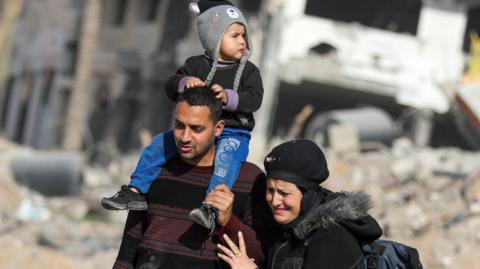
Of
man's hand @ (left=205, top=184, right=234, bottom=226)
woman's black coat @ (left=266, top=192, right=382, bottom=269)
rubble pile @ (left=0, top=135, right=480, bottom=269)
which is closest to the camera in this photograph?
woman's black coat @ (left=266, top=192, right=382, bottom=269)

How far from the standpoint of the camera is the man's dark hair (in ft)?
14.4

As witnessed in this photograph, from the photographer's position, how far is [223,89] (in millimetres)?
4465

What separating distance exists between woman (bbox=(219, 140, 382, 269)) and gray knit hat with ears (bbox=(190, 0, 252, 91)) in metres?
0.52

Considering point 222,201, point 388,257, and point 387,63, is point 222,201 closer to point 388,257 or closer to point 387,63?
point 388,257

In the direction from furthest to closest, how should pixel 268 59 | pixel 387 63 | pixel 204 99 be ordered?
pixel 387 63 < pixel 268 59 < pixel 204 99

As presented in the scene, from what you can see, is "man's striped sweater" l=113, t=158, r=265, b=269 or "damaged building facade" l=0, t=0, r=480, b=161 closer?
"man's striped sweater" l=113, t=158, r=265, b=269

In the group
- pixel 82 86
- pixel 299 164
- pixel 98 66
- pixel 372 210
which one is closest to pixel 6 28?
pixel 98 66

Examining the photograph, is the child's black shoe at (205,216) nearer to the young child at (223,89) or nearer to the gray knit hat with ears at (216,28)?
the young child at (223,89)

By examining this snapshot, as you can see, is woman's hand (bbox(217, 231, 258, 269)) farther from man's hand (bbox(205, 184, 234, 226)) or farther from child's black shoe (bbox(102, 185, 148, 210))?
child's black shoe (bbox(102, 185, 148, 210))

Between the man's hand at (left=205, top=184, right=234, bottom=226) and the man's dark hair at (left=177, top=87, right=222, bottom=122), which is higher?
the man's dark hair at (left=177, top=87, right=222, bottom=122)

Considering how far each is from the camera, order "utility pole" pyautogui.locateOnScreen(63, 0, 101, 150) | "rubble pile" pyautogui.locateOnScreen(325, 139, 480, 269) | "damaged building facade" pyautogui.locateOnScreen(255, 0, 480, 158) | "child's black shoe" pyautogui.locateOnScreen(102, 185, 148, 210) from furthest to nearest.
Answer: "utility pole" pyautogui.locateOnScreen(63, 0, 101, 150) < "damaged building facade" pyautogui.locateOnScreen(255, 0, 480, 158) < "rubble pile" pyautogui.locateOnScreen(325, 139, 480, 269) < "child's black shoe" pyautogui.locateOnScreen(102, 185, 148, 210)

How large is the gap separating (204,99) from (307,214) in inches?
25.0

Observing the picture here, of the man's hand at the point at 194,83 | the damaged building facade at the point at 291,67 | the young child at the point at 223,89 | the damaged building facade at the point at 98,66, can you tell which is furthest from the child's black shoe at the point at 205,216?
the damaged building facade at the point at 98,66

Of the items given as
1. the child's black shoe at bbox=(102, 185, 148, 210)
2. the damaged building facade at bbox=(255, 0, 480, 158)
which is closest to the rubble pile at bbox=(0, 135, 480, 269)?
the damaged building facade at bbox=(255, 0, 480, 158)
